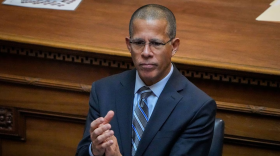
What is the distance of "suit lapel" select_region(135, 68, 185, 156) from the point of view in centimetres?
195

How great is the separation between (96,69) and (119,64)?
0.14m

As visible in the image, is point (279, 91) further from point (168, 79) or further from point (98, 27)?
point (98, 27)

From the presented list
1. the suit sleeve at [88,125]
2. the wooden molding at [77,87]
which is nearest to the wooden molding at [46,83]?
the wooden molding at [77,87]

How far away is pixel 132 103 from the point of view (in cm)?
207

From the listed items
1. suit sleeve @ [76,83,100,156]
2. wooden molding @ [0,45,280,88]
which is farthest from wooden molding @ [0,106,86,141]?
suit sleeve @ [76,83,100,156]

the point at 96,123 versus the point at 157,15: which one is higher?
the point at 157,15

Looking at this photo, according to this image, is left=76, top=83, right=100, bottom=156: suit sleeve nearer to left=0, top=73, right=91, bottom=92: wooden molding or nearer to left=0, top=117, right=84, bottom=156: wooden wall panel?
left=0, top=73, right=91, bottom=92: wooden molding

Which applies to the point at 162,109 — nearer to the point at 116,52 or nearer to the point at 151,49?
the point at 151,49

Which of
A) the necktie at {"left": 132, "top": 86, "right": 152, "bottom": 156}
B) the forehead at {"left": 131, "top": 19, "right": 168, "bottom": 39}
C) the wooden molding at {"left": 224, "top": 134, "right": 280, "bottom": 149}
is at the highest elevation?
the forehead at {"left": 131, "top": 19, "right": 168, "bottom": 39}

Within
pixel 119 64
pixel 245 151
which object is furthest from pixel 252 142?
pixel 119 64

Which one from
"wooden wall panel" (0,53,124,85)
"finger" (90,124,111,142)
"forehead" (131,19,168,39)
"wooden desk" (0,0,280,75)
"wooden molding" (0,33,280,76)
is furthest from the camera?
"wooden wall panel" (0,53,124,85)

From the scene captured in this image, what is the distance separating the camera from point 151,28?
1.89 metres

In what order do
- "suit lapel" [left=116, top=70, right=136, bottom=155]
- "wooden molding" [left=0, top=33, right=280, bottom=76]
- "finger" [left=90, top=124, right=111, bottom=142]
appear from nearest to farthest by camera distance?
"finger" [left=90, top=124, right=111, bottom=142], "suit lapel" [left=116, top=70, right=136, bottom=155], "wooden molding" [left=0, top=33, right=280, bottom=76]

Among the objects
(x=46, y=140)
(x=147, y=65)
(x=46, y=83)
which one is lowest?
(x=46, y=140)
